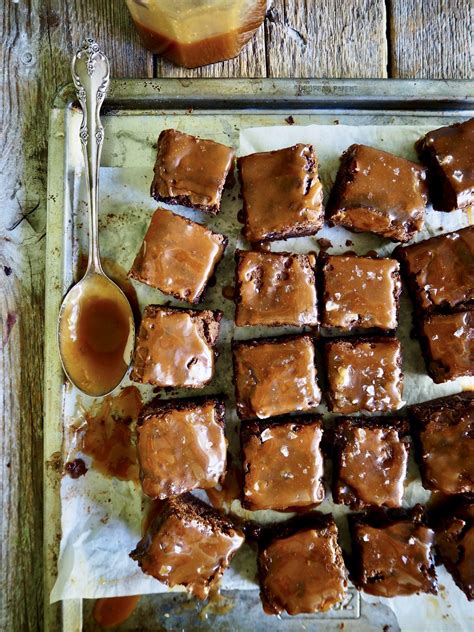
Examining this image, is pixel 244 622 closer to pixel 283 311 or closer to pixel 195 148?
pixel 283 311

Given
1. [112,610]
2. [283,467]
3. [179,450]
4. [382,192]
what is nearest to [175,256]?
[179,450]

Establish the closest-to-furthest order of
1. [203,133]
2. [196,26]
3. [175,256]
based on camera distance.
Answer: [196,26]
[175,256]
[203,133]

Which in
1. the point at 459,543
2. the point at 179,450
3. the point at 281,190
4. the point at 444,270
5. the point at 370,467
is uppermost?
the point at 281,190

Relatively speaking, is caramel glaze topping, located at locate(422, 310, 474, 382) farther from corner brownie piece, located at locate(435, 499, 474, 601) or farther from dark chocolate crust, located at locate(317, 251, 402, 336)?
corner brownie piece, located at locate(435, 499, 474, 601)

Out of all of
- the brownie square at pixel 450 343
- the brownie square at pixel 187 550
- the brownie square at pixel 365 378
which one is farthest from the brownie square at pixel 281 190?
the brownie square at pixel 187 550

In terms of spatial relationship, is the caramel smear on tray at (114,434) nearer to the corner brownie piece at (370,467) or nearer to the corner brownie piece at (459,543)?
the corner brownie piece at (370,467)

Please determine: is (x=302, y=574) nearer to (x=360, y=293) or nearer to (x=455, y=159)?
(x=360, y=293)
